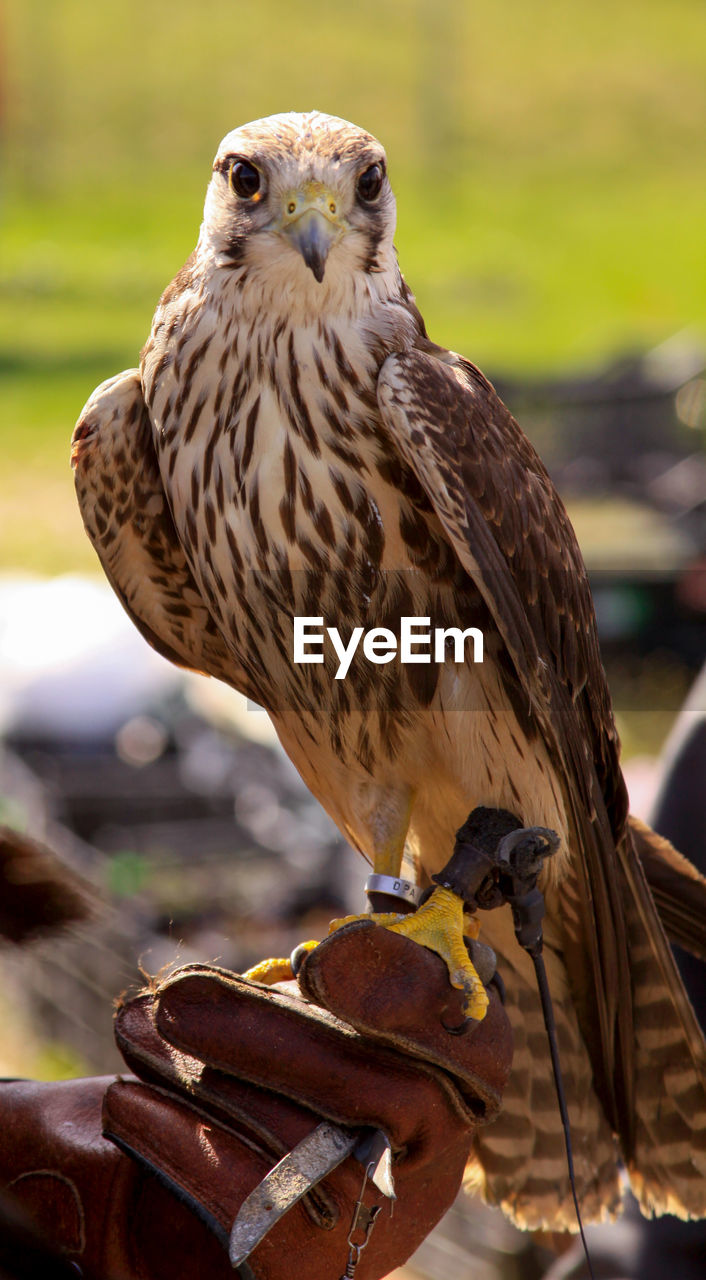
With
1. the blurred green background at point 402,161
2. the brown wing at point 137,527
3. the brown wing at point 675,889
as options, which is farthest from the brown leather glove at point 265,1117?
the blurred green background at point 402,161

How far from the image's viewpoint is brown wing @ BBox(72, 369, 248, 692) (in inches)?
90.0

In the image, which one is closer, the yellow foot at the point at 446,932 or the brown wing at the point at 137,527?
the yellow foot at the point at 446,932

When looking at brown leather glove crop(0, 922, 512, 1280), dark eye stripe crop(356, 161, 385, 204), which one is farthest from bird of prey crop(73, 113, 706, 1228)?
brown leather glove crop(0, 922, 512, 1280)

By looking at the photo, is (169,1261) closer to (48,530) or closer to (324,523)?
(324,523)

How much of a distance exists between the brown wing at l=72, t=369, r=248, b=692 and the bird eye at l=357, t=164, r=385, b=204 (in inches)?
18.3

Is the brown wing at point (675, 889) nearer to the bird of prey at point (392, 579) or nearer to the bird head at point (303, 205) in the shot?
the bird of prey at point (392, 579)

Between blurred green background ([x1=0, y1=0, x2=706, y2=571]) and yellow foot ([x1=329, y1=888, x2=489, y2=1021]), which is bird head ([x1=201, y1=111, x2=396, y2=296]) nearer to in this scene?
yellow foot ([x1=329, y1=888, x2=489, y2=1021])

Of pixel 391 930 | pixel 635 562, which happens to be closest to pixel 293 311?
pixel 391 930

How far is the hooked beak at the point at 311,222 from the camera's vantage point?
2.04 metres

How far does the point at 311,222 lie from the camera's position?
2.06 metres

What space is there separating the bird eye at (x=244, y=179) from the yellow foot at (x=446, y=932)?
1082 millimetres

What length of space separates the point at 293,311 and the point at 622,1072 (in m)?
1.31

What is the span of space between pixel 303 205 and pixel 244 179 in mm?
145

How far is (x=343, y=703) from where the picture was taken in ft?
7.30
